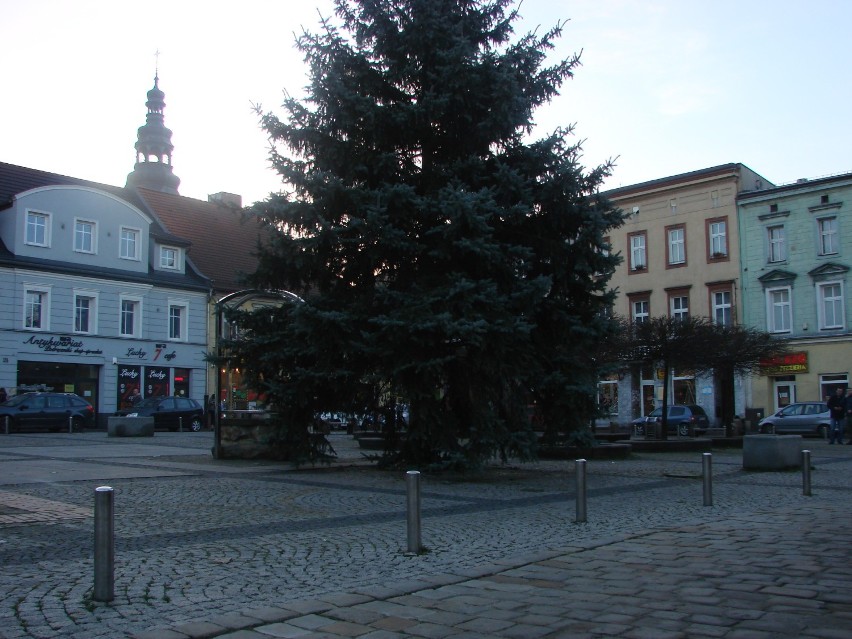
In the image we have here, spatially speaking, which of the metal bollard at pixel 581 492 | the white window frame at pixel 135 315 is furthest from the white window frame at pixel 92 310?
the metal bollard at pixel 581 492

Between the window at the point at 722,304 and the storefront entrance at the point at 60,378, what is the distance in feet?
102

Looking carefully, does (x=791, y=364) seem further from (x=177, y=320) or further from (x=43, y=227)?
(x=43, y=227)

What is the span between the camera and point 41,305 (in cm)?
3916

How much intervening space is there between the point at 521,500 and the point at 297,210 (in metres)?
6.34

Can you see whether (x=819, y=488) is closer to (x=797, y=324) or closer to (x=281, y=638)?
(x=281, y=638)

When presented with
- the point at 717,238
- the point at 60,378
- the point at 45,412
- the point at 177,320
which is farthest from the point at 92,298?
the point at 717,238

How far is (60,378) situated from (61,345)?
152 centimetres

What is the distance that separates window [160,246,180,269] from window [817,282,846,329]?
107ft

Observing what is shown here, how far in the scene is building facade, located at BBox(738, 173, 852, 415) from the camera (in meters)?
40.9

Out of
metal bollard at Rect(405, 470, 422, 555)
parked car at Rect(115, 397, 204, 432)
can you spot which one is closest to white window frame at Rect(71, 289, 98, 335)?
parked car at Rect(115, 397, 204, 432)

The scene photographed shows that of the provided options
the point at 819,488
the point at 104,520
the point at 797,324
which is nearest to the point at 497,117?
the point at 819,488

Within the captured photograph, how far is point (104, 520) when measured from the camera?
19.8 ft

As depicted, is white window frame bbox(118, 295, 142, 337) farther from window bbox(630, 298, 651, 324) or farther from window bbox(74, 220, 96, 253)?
window bbox(630, 298, 651, 324)

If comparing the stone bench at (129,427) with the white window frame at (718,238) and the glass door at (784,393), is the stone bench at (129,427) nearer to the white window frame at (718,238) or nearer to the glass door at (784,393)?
the glass door at (784,393)
